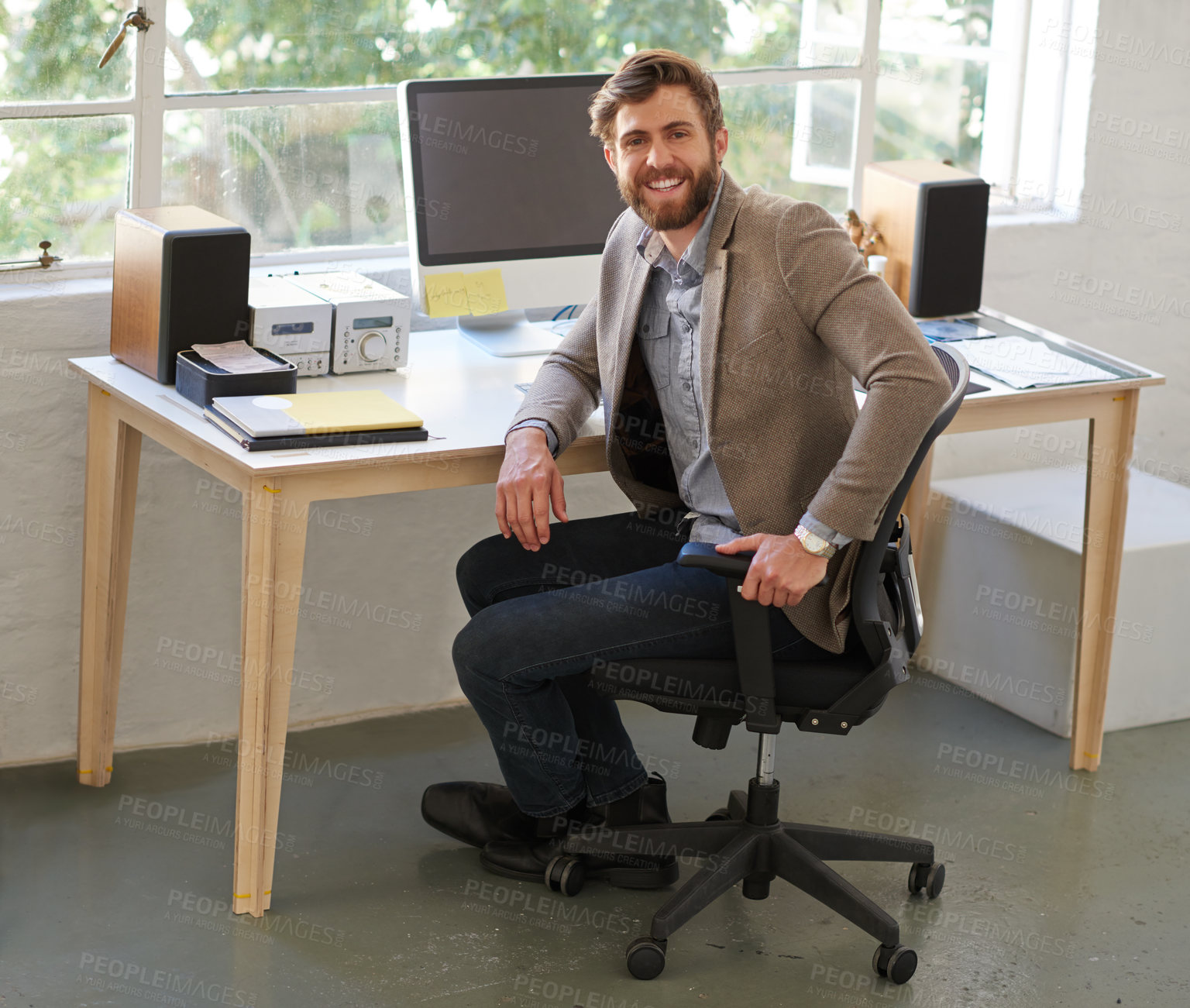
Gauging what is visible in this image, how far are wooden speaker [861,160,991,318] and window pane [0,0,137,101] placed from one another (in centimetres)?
153

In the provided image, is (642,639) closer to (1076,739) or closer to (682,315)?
(682,315)

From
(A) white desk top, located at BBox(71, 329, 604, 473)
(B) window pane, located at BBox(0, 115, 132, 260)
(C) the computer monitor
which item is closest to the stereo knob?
(A) white desk top, located at BBox(71, 329, 604, 473)

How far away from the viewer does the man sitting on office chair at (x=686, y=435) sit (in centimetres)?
220

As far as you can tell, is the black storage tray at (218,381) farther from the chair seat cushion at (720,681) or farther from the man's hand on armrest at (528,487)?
the chair seat cushion at (720,681)

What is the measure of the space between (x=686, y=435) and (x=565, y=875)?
0.75 meters

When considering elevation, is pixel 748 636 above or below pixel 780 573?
below

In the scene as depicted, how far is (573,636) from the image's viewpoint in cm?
231

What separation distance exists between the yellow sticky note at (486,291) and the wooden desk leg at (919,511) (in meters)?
1.12

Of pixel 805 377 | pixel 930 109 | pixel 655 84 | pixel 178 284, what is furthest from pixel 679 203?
pixel 930 109

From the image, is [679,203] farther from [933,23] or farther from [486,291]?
[933,23]

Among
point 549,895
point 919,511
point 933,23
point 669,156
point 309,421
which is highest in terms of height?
point 933,23

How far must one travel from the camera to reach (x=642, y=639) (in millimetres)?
2285

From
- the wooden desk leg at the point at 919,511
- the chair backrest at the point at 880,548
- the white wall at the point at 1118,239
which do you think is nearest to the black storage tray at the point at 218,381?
the chair backrest at the point at 880,548

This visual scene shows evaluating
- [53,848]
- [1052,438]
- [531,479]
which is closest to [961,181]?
[1052,438]
